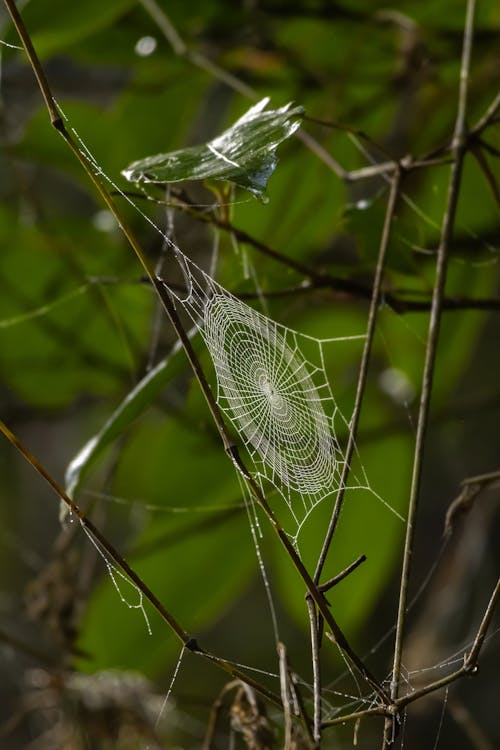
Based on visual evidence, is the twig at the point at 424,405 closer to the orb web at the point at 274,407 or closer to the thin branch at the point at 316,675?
the thin branch at the point at 316,675

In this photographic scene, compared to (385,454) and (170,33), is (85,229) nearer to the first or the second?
(170,33)

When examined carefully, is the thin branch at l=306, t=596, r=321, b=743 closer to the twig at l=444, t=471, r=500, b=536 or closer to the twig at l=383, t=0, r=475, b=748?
the twig at l=383, t=0, r=475, b=748

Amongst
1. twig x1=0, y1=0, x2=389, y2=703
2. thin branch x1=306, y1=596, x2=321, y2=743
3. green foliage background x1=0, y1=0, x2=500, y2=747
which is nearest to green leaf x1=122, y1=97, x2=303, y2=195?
twig x1=0, y1=0, x2=389, y2=703

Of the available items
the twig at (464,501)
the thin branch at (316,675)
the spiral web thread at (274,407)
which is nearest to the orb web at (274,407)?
the spiral web thread at (274,407)

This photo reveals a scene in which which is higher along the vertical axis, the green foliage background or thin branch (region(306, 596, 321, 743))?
the green foliage background

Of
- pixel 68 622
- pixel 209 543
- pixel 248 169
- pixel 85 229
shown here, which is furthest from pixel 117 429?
pixel 85 229

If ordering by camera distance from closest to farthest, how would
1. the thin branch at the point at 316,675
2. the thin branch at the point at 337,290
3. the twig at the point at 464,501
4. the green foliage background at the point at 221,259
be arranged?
the thin branch at the point at 316,675 < the twig at the point at 464,501 < the thin branch at the point at 337,290 < the green foliage background at the point at 221,259

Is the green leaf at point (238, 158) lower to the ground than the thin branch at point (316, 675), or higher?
higher

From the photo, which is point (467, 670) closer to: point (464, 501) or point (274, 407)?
point (464, 501)

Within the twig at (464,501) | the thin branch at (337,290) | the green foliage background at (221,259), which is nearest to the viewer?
the twig at (464,501)
